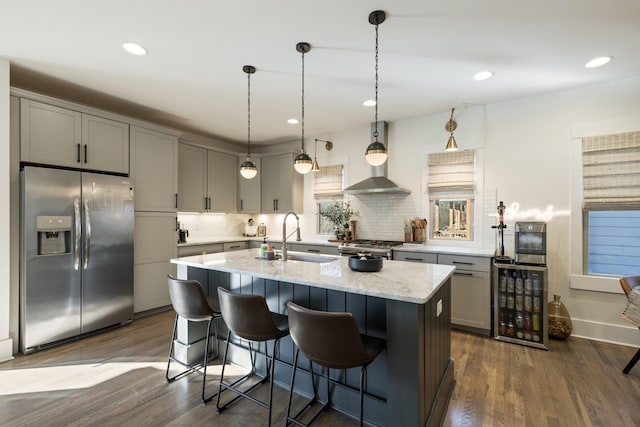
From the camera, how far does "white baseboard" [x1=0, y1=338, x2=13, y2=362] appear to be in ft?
8.95

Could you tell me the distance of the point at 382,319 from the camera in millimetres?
1909

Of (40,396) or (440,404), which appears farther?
(40,396)

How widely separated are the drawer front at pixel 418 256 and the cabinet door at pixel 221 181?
3.23 metres

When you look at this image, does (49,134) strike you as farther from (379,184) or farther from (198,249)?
(379,184)

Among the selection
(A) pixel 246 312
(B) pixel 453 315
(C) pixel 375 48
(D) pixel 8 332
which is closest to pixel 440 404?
(A) pixel 246 312

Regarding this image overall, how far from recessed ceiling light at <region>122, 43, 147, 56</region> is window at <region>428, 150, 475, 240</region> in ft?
11.8

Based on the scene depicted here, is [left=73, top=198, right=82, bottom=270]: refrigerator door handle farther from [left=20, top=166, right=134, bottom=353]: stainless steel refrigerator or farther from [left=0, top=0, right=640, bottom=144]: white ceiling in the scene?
[left=0, top=0, right=640, bottom=144]: white ceiling

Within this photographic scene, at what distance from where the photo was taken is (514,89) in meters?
3.40

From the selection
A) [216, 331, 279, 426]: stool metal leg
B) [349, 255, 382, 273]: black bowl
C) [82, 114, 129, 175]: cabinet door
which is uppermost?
[82, 114, 129, 175]: cabinet door

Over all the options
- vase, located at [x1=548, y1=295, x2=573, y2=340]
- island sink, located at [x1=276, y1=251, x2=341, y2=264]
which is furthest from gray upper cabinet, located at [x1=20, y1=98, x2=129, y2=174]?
vase, located at [x1=548, y1=295, x2=573, y2=340]

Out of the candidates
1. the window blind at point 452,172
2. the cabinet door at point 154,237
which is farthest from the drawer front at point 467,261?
the cabinet door at point 154,237

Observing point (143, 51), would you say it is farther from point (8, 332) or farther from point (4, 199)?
point (8, 332)

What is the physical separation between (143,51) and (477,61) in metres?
3.03

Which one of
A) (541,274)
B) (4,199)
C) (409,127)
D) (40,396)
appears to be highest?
(409,127)
